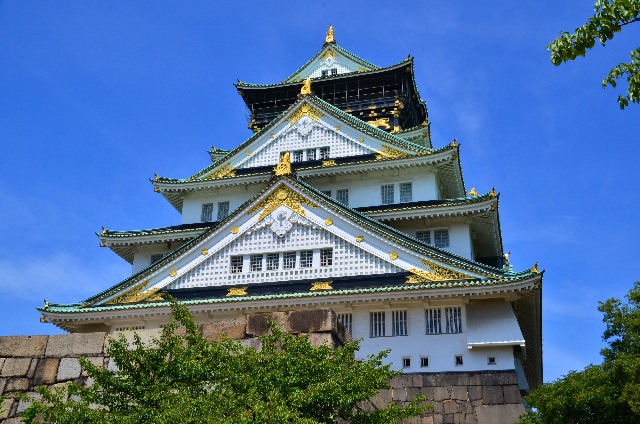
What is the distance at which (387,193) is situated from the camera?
30.1 metres

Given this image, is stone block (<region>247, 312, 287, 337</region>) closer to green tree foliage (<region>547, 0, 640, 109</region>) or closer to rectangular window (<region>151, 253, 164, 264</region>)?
green tree foliage (<region>547, 0, 640, 109</region>)

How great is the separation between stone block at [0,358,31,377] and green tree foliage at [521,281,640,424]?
454 inches

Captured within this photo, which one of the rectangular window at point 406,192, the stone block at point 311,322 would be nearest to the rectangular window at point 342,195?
the rectangular window at point 406,192

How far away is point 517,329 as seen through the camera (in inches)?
858

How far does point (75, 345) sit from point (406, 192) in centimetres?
1914

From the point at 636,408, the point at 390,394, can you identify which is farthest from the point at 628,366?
the point at 390,394

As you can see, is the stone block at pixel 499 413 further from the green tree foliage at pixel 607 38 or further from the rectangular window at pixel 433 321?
the green tree foliage at pixel 607 38

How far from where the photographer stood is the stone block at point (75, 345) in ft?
41.7

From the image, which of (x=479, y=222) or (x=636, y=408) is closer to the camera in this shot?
(x=636, y=408)

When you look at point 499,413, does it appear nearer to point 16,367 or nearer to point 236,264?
point 236,264

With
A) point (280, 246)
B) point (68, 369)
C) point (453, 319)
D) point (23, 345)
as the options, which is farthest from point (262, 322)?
point (280, 246)

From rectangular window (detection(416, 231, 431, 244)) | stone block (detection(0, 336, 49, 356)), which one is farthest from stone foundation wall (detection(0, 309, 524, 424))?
rectangular window (detection(416, 231, 431, 244))

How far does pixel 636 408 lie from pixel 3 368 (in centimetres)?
1246

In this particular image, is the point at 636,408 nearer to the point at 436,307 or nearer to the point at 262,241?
the point at 436,307
